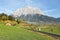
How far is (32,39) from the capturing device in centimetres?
2773

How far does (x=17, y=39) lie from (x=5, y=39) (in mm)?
2256

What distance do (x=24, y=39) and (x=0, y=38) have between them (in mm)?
4185

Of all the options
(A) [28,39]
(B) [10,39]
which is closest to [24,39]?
(A) [28,39]

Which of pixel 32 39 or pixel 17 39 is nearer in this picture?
pixel 17 39

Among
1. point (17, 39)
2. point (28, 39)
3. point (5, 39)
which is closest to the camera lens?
point (5, 39)

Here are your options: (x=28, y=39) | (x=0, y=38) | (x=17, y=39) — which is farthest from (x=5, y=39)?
(x=28, y=39)

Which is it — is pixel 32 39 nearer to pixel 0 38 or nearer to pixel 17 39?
pixel 17 39

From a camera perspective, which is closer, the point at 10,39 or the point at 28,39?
the point at 10,39

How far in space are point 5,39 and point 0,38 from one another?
683 mm

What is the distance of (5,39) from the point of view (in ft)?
77.0

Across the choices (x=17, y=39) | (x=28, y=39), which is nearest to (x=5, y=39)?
(x=17, y=39)

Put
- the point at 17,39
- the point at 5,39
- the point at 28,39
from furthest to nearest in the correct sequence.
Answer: the point at 28,39 → the point at 17,39 → the point at 5,39

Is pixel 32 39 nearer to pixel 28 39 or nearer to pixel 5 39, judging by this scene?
pixel 28 39

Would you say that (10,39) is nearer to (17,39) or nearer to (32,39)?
(17,39)
